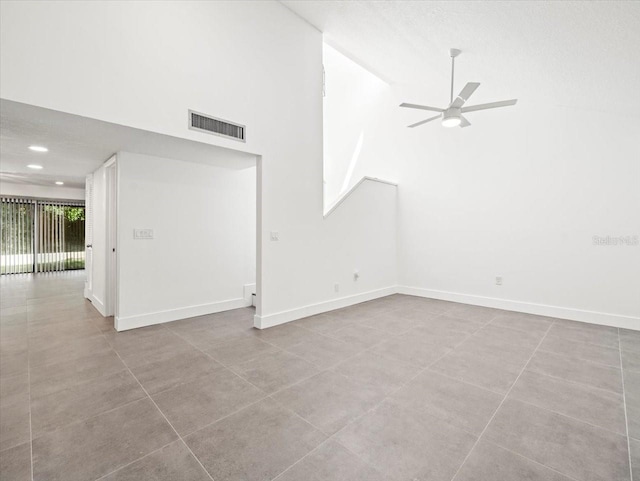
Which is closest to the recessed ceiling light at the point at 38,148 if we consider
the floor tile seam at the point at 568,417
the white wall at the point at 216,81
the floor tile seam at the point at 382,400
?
the white wall at the point at 216,81

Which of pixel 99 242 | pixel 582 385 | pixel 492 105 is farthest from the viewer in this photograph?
pixel 99 242

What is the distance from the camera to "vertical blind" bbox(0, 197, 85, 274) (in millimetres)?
8281

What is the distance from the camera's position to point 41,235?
28.8 ft

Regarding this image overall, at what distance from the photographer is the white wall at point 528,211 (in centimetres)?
391

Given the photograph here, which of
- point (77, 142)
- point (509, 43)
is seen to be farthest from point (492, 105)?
point (77, 142)

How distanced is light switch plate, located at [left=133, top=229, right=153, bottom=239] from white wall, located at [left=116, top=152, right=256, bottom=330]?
0.04 meters

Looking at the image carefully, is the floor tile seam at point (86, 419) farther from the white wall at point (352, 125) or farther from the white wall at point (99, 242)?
the white wall at point (352, 125)

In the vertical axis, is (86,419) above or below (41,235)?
below

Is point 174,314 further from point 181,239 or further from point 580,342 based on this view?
point 580,342

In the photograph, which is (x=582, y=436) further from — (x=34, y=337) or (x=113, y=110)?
(x=34, y=337)

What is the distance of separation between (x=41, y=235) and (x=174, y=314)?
7898 mm

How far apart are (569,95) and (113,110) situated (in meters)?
4.97

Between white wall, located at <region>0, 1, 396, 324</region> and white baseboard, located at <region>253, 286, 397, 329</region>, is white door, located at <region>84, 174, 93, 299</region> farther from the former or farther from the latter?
white wall, located at <region>0, 1, 396, 324</region>

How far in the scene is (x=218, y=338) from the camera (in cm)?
344
